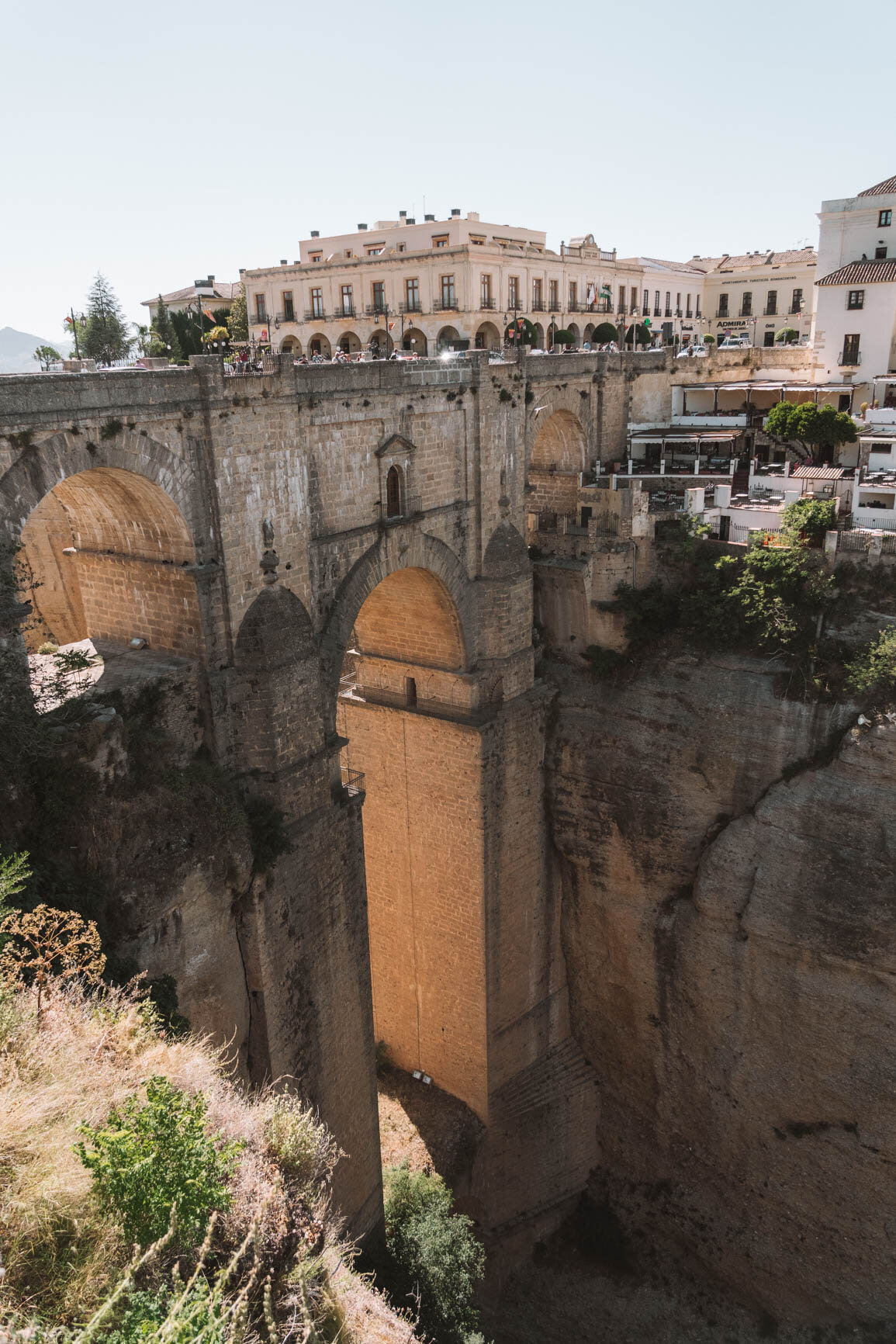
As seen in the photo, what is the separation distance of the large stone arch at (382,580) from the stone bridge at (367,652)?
2.3 inches

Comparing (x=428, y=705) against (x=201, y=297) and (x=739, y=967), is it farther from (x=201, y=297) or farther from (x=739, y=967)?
(x=201, y=297)

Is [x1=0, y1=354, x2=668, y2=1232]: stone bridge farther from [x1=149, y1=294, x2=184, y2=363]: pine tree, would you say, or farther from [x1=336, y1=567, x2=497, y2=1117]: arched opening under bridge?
[x1=149, y1=294, x2=184, y2=363]: pine tree

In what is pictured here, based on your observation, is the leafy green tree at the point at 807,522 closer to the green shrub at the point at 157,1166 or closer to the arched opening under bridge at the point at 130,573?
the arched opening under bridge at the point at 130,573

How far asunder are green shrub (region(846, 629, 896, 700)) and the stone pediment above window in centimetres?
883

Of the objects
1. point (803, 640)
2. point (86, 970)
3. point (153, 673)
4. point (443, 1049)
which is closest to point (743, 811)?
point (803, 640)

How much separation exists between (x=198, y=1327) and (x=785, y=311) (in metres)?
43.0

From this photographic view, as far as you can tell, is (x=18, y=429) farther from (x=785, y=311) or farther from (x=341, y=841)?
(x=785, y=311)

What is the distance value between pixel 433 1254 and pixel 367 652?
10532mm

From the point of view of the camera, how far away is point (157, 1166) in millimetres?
5941

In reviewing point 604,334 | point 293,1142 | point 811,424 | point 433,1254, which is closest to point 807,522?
point 811,424

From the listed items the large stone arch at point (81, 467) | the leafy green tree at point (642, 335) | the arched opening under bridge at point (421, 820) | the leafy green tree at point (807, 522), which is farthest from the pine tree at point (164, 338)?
the large stone arch at point (81, 467)

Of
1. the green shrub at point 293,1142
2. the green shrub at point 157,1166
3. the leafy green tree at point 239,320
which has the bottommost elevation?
the green shrub at point 293,1142

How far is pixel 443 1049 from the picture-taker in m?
20.2

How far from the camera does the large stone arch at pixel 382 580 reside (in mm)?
14148
